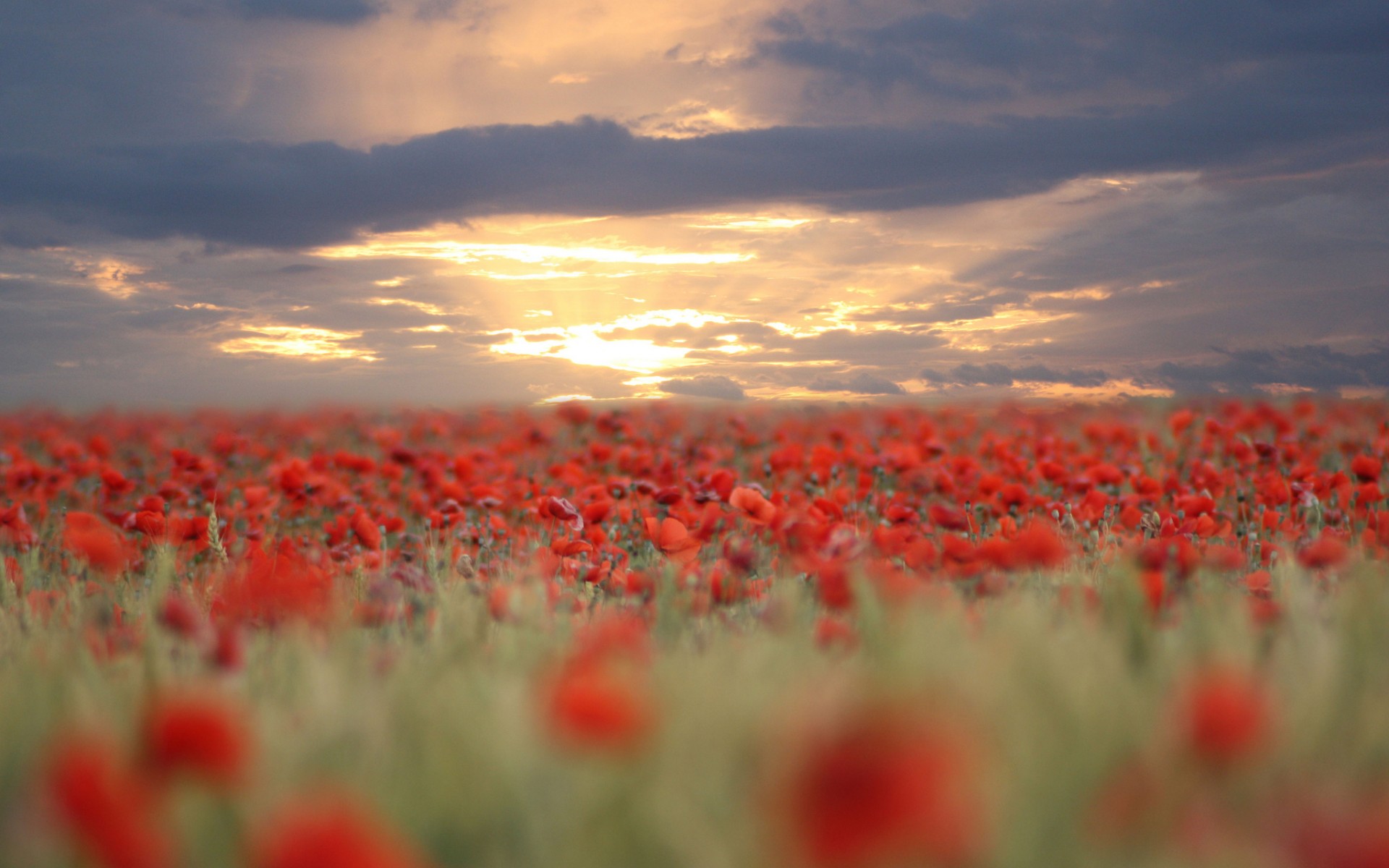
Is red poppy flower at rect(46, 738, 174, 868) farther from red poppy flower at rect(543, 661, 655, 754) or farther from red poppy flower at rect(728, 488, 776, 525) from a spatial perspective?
red poppy flower at rect(728, 488, 776, 525)

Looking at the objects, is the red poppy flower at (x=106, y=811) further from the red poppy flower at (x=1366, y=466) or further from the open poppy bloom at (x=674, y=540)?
the red poppy flower at (x=1366, y=466)

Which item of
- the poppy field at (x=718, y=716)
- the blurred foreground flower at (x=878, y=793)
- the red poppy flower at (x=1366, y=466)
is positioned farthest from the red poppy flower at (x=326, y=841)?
the red poppy flower at (x=1366, y=466)

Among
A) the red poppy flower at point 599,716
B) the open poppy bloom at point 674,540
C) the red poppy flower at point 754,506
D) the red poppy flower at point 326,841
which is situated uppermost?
the red poppy flower at point 599,716

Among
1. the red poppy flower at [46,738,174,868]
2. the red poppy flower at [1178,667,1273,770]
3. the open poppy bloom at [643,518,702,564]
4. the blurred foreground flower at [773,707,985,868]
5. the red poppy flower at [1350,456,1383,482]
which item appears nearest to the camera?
the blurred foreground flower at [773,707,985,868]

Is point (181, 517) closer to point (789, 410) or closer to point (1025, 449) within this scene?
point (1025, 449)

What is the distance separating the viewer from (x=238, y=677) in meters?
1.54

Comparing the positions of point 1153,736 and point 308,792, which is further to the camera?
point 1153,736

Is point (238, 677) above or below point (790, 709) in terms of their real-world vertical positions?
below

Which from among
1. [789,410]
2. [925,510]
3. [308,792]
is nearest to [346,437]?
[789,410]

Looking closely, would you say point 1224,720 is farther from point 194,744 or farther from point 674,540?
point 674,540

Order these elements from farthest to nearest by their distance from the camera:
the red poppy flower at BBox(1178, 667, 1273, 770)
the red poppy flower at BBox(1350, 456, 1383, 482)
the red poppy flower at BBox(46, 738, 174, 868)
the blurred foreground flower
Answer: the red poppy flower at BBox(1350, 456, 1383, 482) < the red poppy flower at BBox(1178, 667, 1273, 770) < the red poppy flower at BBox(46, 738, 174, 868) < the blurred foreground flower

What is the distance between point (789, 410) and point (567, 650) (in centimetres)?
1187

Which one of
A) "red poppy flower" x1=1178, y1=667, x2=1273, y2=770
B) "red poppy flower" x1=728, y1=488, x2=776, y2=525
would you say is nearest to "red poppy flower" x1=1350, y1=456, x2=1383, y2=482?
"red poppy flower" x1=728, y1=488, x2=776, y2=525

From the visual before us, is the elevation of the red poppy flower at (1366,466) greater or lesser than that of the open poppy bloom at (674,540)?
greater
